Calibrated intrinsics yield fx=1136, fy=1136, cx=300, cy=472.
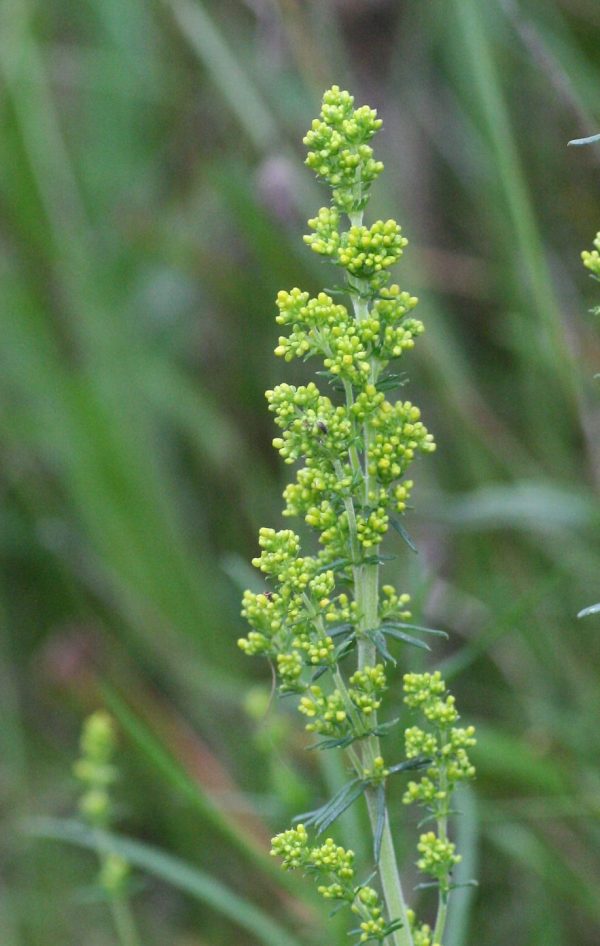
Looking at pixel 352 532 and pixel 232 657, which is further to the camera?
pixel 232 657

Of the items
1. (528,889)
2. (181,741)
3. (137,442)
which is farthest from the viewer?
(137,442)

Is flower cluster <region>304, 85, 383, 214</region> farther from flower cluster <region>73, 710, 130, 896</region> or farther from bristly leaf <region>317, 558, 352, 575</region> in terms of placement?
flower cluster <region>73, 710, 130, 896</region>

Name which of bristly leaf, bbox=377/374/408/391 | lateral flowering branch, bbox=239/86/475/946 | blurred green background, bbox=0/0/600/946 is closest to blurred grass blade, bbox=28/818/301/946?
blurred green background, bbox=0/0/600/946

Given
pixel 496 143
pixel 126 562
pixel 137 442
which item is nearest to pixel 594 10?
pixel 496 143

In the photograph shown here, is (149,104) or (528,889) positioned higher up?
(149,104)

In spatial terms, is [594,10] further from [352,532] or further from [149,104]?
[352,532]

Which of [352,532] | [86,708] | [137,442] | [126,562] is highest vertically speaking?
[137,442]

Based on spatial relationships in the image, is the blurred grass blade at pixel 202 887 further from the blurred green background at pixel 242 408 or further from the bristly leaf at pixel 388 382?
the bristly leaf at pixel 388 382

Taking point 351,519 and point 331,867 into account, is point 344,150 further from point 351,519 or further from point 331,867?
point 331,867
